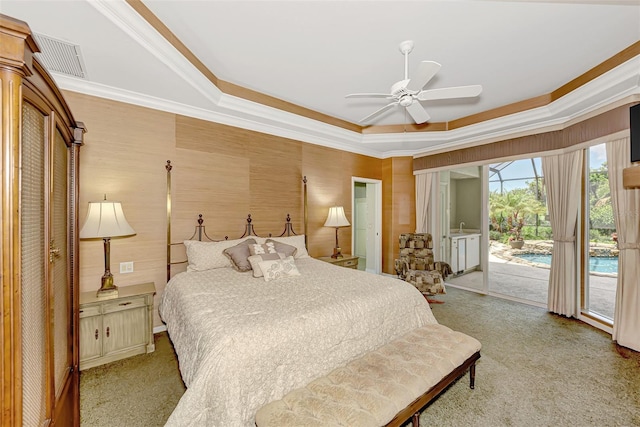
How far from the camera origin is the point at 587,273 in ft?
11.6

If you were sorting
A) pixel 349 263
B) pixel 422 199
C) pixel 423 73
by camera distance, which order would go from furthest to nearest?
1. pixel 422 199
2. pixel 349 263
3. pixel 423 73

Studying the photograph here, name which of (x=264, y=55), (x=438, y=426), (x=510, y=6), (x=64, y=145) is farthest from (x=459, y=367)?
(x=264, y=55)

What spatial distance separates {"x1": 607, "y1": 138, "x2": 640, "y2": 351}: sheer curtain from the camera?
2.83 meters

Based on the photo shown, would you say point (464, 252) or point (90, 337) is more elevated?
point (464, 252)

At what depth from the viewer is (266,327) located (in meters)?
1.65

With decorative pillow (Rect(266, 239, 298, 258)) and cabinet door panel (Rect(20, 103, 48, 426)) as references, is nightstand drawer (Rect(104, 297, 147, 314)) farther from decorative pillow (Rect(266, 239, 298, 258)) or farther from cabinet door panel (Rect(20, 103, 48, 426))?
cabinet door panel (Rect(20, 103, 48, 426))

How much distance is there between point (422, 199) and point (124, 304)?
4967mm

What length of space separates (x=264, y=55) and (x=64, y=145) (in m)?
1.87

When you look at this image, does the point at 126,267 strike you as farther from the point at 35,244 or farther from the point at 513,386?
the point at 513,386

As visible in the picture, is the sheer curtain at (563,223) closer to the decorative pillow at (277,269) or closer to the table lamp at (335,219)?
the table lamp at (335,219)

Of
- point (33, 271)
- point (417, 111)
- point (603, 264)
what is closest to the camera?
point (33, 271)

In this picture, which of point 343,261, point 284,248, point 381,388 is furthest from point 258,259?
point 343,261

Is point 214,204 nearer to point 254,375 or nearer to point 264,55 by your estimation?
point 264,55

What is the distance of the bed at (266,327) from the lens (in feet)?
4.76
